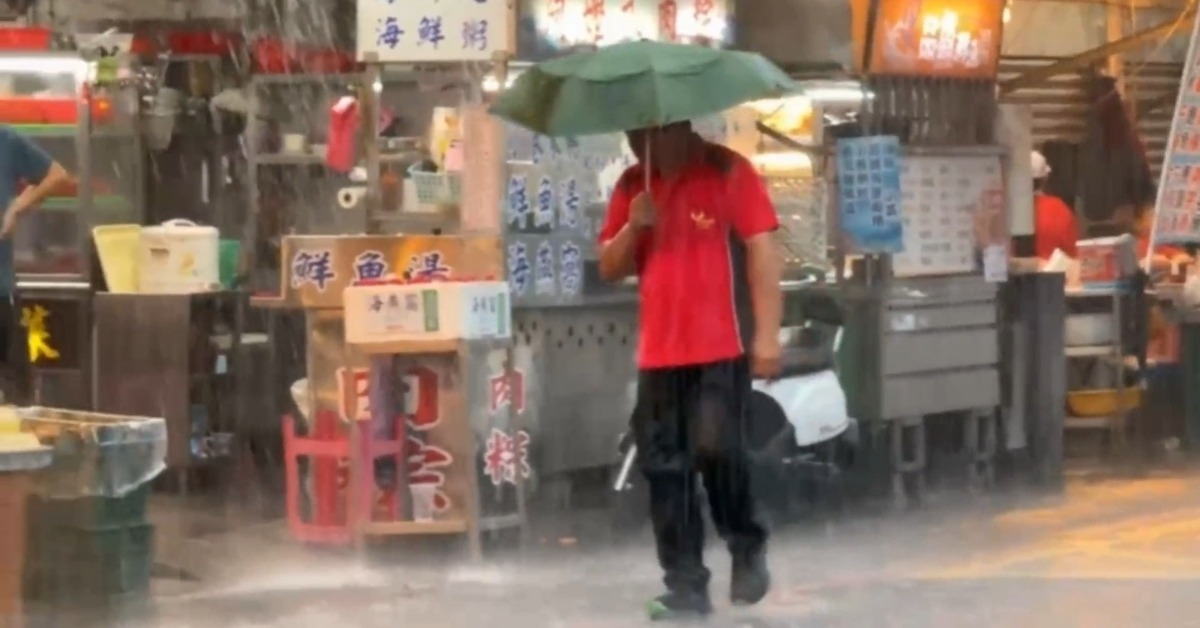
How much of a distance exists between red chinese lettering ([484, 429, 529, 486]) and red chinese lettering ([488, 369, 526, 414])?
0.42ft

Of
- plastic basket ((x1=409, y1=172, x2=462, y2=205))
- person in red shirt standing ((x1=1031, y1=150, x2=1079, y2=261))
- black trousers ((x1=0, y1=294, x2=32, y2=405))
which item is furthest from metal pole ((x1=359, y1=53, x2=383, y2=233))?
person in red shirt standing ((x1=1031, y1=150, x2=1079, y2=261))

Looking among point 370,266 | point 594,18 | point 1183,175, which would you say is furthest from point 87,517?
point 1183,175

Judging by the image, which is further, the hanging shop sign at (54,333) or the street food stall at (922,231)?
the hanging shop sign at (54,333)

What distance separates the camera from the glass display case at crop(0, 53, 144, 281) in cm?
1161

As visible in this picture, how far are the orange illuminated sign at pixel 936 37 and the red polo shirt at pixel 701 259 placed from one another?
352cm

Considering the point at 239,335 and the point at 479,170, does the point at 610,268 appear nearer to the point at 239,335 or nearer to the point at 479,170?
the point at 479,170

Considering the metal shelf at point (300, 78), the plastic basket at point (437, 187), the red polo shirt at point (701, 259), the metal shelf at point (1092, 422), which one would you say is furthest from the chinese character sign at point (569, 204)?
the metal shelf at point (1092, 422)

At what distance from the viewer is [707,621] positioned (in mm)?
7520

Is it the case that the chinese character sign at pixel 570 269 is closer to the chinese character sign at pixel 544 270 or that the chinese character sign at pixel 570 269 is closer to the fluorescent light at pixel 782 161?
the chinese character sign at pixel 544 270

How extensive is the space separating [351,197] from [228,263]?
0.87 metres

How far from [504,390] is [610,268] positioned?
1953 millimetres

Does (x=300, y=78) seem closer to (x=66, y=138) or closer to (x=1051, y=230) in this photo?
(x=66, y=138)

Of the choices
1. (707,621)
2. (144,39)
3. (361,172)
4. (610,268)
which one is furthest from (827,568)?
(144,39)

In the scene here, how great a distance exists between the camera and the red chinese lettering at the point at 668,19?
35.7ft
